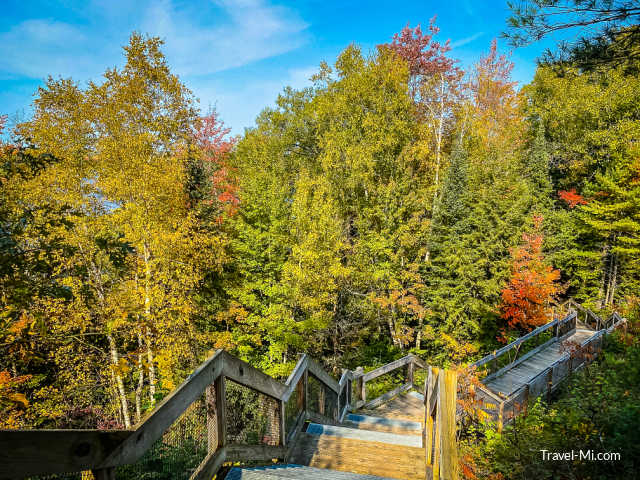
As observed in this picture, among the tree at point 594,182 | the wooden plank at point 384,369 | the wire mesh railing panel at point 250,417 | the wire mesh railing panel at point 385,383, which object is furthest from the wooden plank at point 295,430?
the tree at point 594,182

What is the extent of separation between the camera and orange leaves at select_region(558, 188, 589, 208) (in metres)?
21.8

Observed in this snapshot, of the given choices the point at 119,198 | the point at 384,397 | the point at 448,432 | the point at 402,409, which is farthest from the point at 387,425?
the point at 119,198

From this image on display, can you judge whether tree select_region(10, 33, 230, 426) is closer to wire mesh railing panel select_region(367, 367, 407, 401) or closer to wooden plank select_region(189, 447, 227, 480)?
wire mesh railing panel select_region(367, 367, 407, 401)

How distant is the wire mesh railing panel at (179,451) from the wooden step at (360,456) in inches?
63.2

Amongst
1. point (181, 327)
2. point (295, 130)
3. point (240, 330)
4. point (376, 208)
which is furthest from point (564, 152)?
point (181, 327)

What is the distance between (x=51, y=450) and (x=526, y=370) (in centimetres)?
1243

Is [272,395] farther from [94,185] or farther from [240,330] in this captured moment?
[240,330]

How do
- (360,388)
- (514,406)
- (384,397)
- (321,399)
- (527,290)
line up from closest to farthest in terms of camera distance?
1. (321,399)
2. (514,406)
3. (360,388)
4. (384,397)
5. (527,290)

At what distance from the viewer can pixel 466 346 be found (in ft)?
54.4

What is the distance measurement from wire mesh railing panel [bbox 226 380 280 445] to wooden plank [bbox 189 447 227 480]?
250mm

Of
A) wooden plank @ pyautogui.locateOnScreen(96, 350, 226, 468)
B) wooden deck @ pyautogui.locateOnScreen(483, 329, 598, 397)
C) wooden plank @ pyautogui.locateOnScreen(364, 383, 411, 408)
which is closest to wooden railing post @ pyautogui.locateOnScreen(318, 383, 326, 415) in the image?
wooden plank @ pyautogui.locateOnScreen(96, 350, 226, 468)

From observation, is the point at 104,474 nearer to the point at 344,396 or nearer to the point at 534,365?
the point at 344,396

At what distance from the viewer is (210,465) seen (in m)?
2.36

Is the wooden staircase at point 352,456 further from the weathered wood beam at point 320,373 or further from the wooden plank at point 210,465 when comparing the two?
the weathered wood beam at point 320,373
